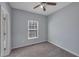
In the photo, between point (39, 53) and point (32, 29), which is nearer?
point (39, 53)

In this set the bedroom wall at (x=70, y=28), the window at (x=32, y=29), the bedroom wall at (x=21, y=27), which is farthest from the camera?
the window at (x=32, y=29)

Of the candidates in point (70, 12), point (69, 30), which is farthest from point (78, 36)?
point (70, 12)

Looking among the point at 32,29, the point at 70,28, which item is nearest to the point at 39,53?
the point at 70,28

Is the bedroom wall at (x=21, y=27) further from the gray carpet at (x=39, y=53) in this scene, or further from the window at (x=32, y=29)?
the gray carpet at (x=39, y=53)

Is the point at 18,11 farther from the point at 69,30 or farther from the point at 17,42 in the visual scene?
the point at 69,30

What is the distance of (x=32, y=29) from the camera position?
15.5 feet

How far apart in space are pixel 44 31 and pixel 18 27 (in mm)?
2177

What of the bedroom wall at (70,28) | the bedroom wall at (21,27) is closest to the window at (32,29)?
the bedroom wall at (21,27)

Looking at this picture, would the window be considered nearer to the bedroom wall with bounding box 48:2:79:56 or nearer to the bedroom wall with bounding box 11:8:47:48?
the bedroom wall with bounding box 11:8:47:48

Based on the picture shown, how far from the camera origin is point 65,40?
3463 millimetres

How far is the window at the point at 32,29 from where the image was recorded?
457 centimetres

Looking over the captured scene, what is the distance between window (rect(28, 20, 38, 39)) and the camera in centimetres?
457

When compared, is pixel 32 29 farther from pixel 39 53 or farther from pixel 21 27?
pixel 39 53

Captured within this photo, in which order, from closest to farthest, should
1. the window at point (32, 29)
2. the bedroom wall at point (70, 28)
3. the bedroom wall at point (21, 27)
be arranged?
the bedroom wall at point (70, 28) → the bedroom wall at point (21, 27) → the window at point (32, 29)
